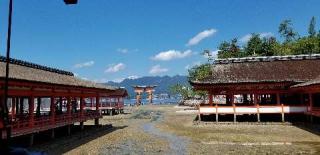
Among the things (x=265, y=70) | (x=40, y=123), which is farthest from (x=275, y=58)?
(x=40, y=123)

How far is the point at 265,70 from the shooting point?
41.1 m

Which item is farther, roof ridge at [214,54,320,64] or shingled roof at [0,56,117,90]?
roof ridge at [214,54,320,64]

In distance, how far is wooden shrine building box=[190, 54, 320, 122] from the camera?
36.8 meters

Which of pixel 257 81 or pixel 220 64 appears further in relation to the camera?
pixel 220 64

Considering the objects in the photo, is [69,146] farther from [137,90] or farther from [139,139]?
[137,90]

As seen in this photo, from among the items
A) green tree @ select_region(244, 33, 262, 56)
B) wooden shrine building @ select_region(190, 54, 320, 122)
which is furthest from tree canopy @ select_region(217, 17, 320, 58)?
wooden shrine building @ select_region(190, 54, 320, 122)

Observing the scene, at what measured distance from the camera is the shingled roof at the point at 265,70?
126 feet

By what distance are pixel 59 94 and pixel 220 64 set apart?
22.5 metres

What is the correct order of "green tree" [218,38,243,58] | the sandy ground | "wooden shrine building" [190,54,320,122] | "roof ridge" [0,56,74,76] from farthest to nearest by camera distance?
1. "green tree" [218,38,243,58]
2. "wooden shrine building" [190,54,320,122]
3. "roof ridge" [0,56,74,76]
4. the sandy ground

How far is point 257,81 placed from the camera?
37.3m

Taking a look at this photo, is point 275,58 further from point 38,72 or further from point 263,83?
point 38,72

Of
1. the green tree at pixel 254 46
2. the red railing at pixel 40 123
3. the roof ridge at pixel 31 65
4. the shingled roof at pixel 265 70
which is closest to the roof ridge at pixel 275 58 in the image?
the shingled roof at pixel 265 70

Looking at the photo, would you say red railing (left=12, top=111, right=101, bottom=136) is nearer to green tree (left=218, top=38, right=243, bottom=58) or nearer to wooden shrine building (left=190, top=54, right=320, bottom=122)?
wooden shrine building (left=190, top=54, right=320, bottom=122)

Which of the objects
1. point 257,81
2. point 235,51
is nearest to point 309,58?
point 257,81
